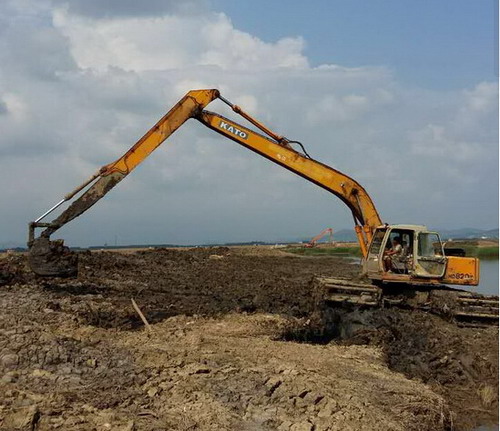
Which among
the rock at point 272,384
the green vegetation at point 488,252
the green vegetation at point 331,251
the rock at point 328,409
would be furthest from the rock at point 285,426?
the green vegetation at point 488,252

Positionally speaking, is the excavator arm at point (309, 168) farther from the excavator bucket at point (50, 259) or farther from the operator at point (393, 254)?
the excavator bucket at point (50, 259)

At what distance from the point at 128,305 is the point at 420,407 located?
7.53m

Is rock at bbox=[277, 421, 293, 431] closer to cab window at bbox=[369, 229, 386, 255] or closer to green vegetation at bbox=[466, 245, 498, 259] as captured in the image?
cab window at bbox=[369, 229, 386, 255]

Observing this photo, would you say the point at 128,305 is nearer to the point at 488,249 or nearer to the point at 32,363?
the point at 32,363

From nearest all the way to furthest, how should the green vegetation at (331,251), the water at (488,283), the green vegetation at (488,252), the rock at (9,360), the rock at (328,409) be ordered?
the rock at (328,409) < the rock at (9,360) < the water at (488,283) < the green vegetation at (488,252) < the green vegetation at (331,251)

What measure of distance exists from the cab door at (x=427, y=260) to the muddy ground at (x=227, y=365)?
3.38 ft

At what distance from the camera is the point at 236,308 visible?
47.6 feet

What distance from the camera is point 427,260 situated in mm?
14281

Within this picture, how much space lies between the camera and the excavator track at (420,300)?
14297 millimetres

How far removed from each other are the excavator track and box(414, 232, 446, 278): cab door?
57 centimetres

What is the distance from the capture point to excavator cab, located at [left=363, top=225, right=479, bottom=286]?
46.8 feet

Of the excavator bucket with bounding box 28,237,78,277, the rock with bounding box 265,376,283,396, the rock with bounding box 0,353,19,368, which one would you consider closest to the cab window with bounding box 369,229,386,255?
the excavator bucket with bounding box 28,237,78,277

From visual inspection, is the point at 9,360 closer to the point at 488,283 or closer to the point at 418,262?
the point at 418,262

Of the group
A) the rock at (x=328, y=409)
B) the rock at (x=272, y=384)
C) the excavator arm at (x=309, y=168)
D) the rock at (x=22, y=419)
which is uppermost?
the excavator arm at (x=309, y=168)
